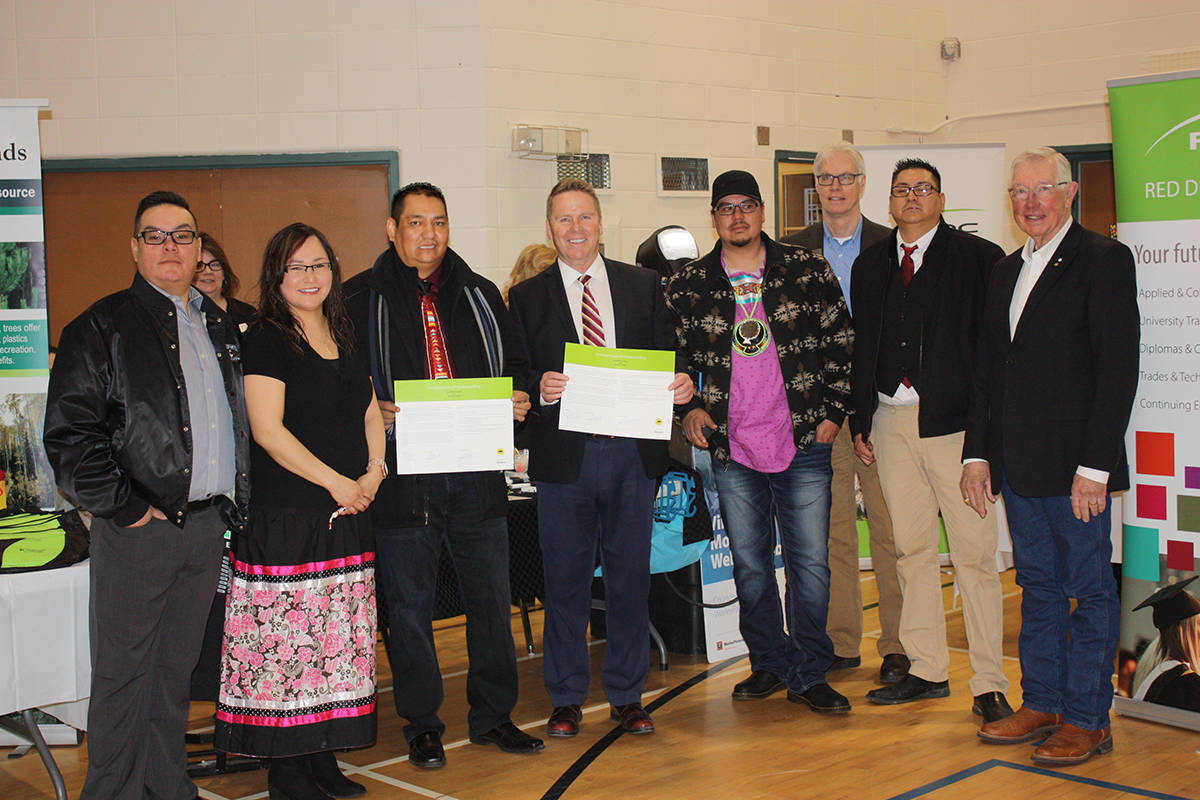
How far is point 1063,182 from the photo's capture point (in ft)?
→ 11.8

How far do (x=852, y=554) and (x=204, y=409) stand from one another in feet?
8.84

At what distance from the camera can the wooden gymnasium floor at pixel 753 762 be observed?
3410 millimetres

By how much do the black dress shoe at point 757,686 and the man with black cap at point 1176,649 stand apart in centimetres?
132

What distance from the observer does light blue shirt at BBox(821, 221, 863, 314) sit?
4553 mm

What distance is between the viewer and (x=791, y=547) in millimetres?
4148

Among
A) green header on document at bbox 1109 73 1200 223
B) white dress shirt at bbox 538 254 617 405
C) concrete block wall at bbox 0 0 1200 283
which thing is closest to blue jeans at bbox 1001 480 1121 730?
green header on document at bbox 1109 73 1200 223

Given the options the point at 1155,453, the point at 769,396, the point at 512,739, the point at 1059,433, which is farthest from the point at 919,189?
the point at 512,739

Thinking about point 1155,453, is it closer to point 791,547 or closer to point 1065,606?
point 1065,606

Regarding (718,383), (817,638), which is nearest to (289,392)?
(718,383)

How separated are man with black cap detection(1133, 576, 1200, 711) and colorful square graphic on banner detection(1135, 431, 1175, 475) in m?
0.39

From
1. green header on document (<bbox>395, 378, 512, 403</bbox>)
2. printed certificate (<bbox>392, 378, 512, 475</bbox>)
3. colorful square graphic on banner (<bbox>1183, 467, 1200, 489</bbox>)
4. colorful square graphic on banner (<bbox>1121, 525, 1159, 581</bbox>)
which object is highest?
green header on document (<bbox>395, 378, 512, 403</bbox>)

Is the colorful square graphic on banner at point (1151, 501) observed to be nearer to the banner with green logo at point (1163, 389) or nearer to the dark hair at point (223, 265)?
the banner with green logo at point (1163, 389)

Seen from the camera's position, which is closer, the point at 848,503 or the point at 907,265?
the point at 907,265

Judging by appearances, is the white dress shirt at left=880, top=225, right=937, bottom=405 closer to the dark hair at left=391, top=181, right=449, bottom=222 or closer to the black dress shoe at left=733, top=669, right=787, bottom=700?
the black dress shoe at left=733, top=669, right=787, bottom=700
